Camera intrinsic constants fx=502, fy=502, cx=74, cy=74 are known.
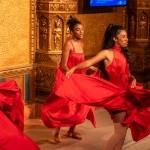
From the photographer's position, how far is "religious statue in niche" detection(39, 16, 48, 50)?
6.59 metres

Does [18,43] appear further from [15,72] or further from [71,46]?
[71,46]

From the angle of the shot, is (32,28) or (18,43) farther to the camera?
(32,28)

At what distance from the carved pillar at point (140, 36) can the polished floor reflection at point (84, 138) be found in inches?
72.5

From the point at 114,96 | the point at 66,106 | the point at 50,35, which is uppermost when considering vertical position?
the point at 50,35

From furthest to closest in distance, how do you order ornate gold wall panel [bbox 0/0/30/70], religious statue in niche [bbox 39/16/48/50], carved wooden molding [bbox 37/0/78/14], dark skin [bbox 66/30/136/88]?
1. religious statue in niche [bbox 39/16/48/50]
2. carved wooden molding [bbox 37/0/78/14]
3. ornate gold wall panel [bbox 0/0/30/70]
4. dark skin [bbox 66/30/136/88]

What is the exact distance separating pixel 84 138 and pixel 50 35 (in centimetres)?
153

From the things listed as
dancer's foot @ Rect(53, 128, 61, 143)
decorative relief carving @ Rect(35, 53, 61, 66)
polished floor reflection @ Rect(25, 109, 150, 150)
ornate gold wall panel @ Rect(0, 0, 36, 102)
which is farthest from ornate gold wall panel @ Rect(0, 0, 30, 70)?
dancer's foot @ Rect(53, 128, 61, 143)

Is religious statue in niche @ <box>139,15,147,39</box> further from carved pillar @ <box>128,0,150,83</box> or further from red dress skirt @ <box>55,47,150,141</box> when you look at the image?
red dress skirt @ <box>55,47,150,141</box>

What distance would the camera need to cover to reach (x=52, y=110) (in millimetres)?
5582

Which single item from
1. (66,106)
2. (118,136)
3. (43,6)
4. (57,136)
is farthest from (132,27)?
(118,136)

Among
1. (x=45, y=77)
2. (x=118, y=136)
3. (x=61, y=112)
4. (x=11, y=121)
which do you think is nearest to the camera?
(x=11, y=121)

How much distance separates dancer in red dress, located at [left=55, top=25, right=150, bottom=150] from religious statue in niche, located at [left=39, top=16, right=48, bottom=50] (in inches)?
74.7

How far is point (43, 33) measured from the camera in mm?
6625

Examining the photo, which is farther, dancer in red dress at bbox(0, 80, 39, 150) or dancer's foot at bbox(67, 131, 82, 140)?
dancer's foot at bbox(67, 131, 82, 140)
